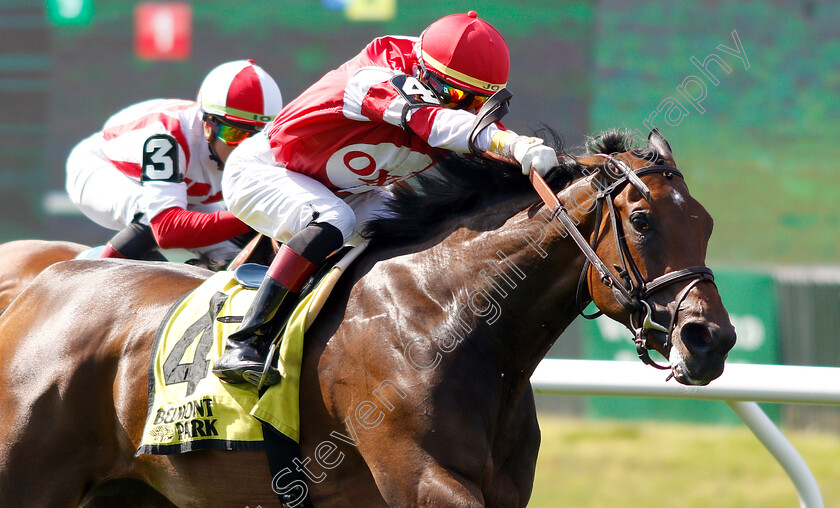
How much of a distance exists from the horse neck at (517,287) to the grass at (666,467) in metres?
3.80

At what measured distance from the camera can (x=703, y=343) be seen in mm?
2441

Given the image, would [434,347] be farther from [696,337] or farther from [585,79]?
[585,79]

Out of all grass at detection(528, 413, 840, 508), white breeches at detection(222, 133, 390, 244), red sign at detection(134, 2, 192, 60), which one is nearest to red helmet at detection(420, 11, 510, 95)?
white breeches at detection(222, 133, 390, 244)

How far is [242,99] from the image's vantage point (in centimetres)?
423

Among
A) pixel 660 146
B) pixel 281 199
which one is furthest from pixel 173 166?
pixel 660 146

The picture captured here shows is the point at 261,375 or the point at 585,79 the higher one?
the point at 261,375

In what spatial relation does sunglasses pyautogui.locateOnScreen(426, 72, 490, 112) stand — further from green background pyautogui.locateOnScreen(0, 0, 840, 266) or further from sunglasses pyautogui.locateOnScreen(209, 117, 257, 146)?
green background pyautogui.locateOnScreen(0, 0, 840, 266)

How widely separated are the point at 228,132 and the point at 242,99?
0.17 meters

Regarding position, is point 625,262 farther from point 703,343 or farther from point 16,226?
point 16,226

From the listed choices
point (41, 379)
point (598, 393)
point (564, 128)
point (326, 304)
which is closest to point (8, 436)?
point (41, 379)

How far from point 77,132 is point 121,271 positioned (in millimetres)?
10290

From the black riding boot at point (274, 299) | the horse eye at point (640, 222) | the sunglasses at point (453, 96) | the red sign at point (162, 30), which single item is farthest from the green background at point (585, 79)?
the horse eye at point (640, 222)

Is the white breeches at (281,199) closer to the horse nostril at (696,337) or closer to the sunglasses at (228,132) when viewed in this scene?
the sunglasses at (228,132)

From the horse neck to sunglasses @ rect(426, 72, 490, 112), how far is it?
0.41 meters
